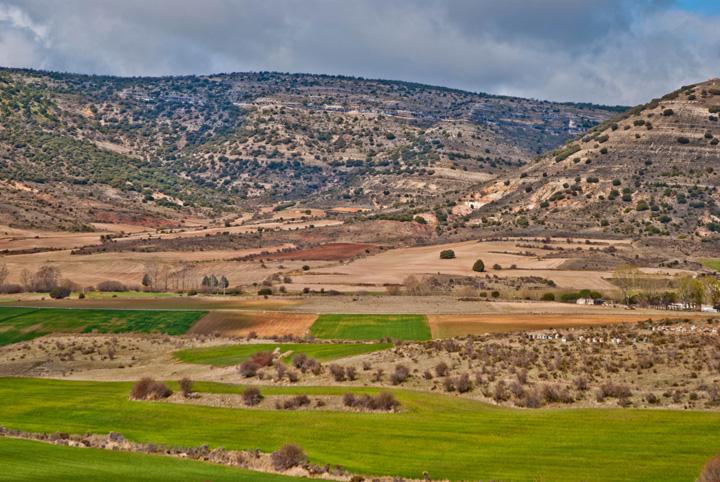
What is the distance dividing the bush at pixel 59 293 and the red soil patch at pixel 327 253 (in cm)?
3505

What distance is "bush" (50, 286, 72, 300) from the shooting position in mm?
106125

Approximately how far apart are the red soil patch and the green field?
47.1 meters

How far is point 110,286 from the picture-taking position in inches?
4523

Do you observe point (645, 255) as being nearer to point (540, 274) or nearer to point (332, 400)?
point (540, 274)

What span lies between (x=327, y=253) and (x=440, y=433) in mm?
102409

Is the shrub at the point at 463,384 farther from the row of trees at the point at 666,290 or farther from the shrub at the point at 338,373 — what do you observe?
the row of trees at the point at 666,290

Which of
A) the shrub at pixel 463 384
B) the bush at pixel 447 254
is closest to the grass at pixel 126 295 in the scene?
the bush at pixel 447 254

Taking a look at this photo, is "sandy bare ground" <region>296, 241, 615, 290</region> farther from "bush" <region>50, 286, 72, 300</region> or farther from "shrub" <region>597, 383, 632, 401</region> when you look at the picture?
"shrub" <region>597, 383, 632, 401</region>

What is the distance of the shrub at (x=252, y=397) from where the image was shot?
50.9 meters

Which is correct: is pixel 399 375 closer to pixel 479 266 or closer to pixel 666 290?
pixel 666 290

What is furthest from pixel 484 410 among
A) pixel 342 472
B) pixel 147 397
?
pixel 147 397

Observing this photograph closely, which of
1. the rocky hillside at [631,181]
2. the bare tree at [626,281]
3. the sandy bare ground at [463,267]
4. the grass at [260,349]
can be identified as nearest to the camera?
the grass at [260,349]

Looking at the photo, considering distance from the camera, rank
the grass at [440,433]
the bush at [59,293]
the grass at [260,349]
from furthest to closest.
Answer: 1. the bush at [59,293]
2. the grass at [260,349]
3. the grass at [440,433]

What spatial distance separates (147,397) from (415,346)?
61.0 ft
